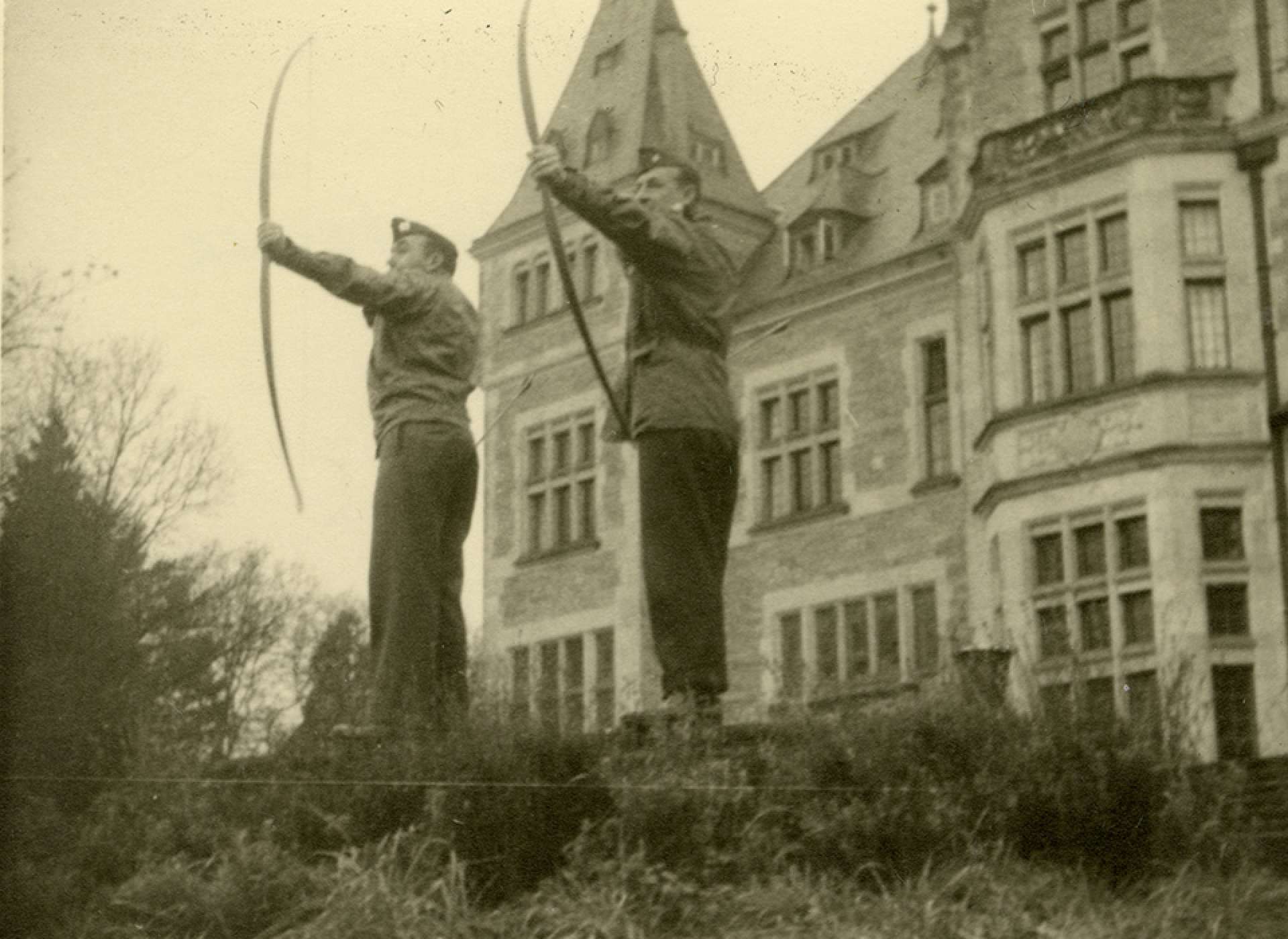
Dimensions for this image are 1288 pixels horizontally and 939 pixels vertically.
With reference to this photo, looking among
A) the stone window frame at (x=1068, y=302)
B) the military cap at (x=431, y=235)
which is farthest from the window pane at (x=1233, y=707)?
the military cap at (x=431, y=235)

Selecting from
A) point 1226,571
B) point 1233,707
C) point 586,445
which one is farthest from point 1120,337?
point 586,445

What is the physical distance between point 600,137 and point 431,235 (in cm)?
368

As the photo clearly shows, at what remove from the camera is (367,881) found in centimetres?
607

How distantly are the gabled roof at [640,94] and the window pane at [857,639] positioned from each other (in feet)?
24.4

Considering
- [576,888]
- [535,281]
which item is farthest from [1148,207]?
[576,888]

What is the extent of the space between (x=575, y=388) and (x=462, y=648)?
1136 cm

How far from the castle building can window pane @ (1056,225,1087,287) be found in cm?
3

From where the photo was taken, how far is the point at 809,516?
20797mm

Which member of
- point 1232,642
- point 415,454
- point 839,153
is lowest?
point 415,454

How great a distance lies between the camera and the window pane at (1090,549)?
1642 centimetres

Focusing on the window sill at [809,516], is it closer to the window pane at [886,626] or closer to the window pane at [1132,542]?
the window pane at [886,626]

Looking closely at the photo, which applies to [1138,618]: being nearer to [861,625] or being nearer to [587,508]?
[861,625]

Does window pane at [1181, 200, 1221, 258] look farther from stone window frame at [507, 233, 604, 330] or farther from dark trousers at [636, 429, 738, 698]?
dark trousers at [636, 429, 738, 698]

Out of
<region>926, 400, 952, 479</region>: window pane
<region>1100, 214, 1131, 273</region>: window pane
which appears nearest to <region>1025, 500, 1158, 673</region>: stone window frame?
<region>1100, 214, 1131, 273</region>: window pane
